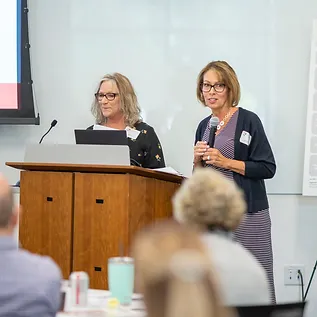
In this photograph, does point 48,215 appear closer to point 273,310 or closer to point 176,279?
point 273,310

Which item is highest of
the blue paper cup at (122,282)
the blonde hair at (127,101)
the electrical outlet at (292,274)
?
the blonde hair at (127,101)

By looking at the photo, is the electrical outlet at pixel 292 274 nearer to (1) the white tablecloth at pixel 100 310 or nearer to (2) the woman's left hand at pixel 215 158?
(2) the woman's left hand at pixel 215 158

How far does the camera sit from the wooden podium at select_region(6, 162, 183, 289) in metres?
2.84

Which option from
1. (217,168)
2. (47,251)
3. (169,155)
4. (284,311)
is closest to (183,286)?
(284,311)

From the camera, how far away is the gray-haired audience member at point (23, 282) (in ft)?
4.70

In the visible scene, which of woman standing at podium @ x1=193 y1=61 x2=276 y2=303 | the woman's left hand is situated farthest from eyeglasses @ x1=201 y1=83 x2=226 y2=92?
the woman's left hand

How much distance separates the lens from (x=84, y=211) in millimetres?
2898

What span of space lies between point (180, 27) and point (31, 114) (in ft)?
3.94

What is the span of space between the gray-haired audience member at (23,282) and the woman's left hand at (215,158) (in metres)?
1.89

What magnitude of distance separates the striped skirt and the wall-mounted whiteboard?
86cm

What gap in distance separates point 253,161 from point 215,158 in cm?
29

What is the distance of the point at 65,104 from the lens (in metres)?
4.42

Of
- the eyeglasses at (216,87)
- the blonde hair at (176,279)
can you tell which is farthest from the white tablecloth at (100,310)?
the eyeglasses at (216,87)

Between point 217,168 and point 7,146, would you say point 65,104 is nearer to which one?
point 7,146
